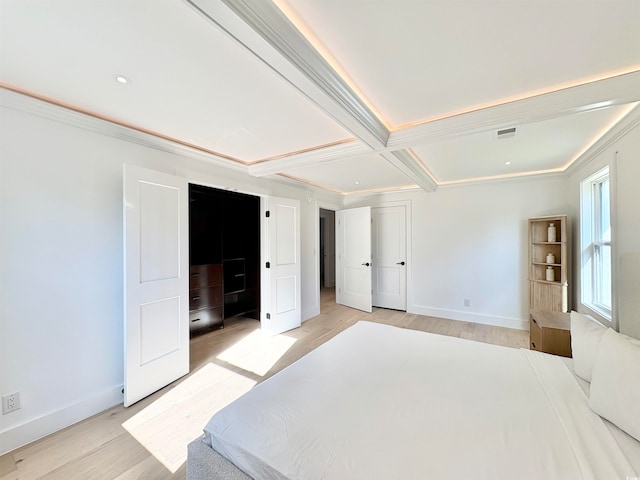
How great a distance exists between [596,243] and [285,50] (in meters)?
3.74

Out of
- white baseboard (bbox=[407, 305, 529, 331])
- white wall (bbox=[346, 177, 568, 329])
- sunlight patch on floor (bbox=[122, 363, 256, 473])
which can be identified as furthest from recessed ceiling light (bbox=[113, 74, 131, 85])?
white baseboard (bbox=[407, 305, 529, 331])

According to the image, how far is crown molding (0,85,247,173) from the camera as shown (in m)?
1.66

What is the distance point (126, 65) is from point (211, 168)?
158cm

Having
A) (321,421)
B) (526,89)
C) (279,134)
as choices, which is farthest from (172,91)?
(526,89)

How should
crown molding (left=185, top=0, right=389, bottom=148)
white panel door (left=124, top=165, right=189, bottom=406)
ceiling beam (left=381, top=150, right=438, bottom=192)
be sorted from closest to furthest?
1. crown molding (left=185, top=0, right=389, bottom=148)
2. white panel door (left=124, top=165, right=189, bottom=406)
3. ceiling beam (left=381, top=150, right=438, bottom=192)

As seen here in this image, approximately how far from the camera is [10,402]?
5.50 feet

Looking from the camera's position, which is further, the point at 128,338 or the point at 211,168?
the point at 211,168

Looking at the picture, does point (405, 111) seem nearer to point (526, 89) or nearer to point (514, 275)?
point (526, 89)

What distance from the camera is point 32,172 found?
5.78 ft

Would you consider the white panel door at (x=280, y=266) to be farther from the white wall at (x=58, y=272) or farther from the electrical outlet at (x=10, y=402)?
the electrical outlet at (x=10, y=402)

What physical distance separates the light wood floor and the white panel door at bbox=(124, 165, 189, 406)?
9.3 inches

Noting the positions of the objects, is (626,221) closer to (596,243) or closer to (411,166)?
(596,243)

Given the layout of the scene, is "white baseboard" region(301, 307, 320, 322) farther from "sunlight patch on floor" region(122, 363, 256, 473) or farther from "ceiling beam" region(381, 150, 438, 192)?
"ceiling beam" region(381, 150, 438, 192)

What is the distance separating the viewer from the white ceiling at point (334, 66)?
1.09 m
